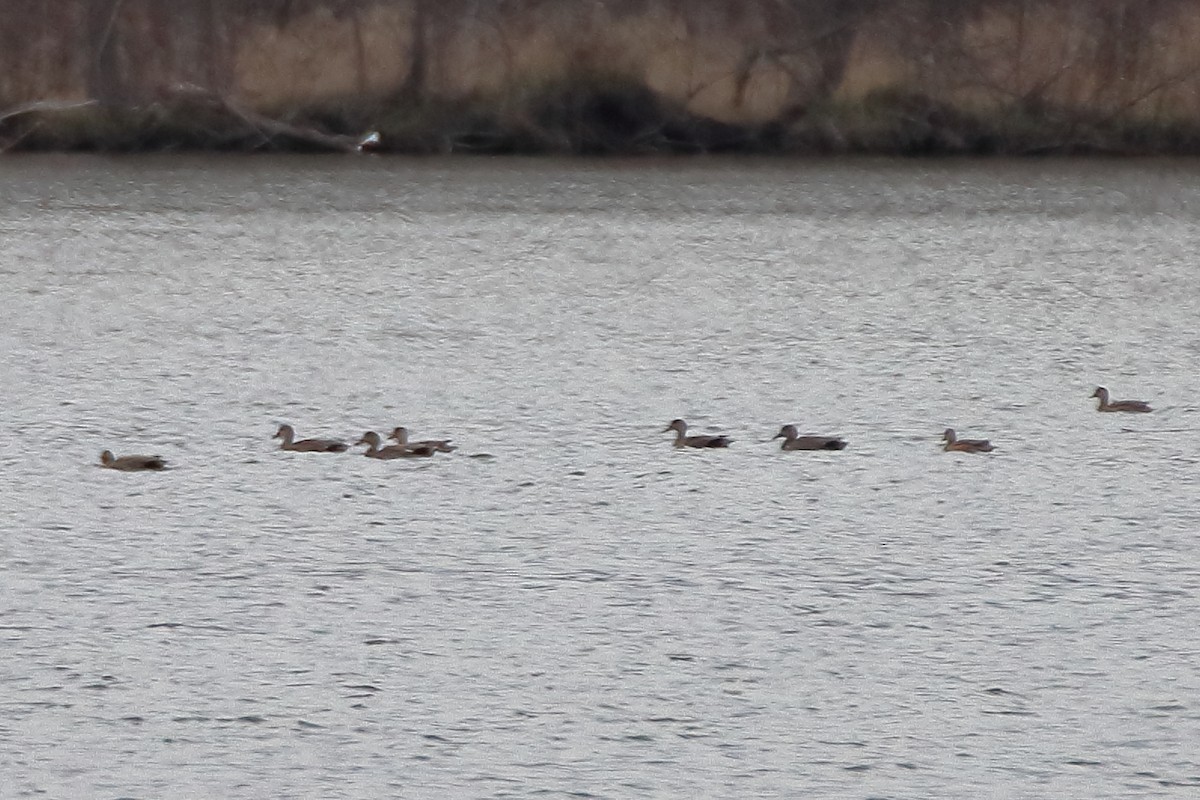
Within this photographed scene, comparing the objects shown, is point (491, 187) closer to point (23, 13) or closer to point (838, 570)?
point (23, 13)

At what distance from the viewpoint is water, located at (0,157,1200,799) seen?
8.10m

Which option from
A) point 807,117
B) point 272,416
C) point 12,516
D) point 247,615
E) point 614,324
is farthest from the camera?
point 807,117

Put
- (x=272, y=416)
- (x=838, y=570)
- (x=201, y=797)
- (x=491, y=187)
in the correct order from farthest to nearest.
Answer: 1. (x=491, y=187)
2. (x=272, y=416)
3. (x=838, y=570)
4. (x=201, y=797)

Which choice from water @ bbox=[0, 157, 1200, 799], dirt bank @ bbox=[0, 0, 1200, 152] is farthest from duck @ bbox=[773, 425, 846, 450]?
dirt bank @ bbox=[0, 0, 1200, 152]

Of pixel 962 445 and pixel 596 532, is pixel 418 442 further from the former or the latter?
pixel 962 445

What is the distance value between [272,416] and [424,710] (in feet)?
21.6

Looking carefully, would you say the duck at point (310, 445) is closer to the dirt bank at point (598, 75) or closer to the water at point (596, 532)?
the water at point (596, 532)

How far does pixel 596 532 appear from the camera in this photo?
11.5 m

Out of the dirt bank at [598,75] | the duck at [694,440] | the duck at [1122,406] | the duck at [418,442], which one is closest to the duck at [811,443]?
the duck at [694,440]

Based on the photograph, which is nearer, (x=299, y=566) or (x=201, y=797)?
(x=201, y=797)

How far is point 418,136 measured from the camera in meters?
37.5

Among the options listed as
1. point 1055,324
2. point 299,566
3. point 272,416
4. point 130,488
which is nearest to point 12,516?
point 130,488

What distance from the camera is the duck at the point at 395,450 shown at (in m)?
13.3

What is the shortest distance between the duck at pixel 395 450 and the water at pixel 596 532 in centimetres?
7
